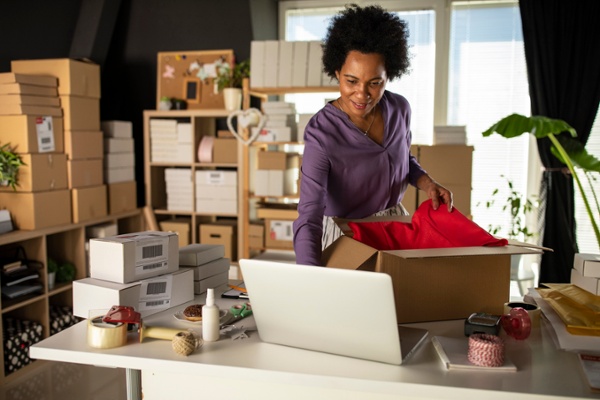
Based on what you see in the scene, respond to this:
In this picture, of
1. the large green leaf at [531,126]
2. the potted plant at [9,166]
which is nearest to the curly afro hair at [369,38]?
the large green leaf at [531,126]

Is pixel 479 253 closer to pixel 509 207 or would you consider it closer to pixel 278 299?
pixel 278 299

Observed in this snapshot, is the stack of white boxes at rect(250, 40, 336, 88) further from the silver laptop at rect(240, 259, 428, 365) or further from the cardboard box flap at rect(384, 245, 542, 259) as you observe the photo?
the silver laptop at rect(240, 259, 428, 365)

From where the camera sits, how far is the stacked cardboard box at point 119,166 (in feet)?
14.2

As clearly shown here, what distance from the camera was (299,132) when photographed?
4.30 m

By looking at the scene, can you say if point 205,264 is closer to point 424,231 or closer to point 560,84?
point 424,231

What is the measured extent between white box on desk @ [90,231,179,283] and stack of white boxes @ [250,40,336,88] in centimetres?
258

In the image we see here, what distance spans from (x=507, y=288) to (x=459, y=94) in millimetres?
3208

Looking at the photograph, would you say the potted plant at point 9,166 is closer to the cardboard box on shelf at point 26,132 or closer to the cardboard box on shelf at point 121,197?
the cardboard box on shelf at point 26,132

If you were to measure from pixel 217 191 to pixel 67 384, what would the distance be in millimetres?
1782

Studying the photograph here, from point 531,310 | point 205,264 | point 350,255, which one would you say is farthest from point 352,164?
point 531,310

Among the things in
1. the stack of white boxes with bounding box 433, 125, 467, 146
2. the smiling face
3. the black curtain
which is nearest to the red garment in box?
the smiling face

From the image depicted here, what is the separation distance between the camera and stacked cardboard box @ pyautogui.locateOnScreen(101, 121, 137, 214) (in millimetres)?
4340

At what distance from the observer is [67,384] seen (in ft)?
10.8

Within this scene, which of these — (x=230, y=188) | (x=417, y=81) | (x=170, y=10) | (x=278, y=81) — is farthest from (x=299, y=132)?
(x=170, y=10)
